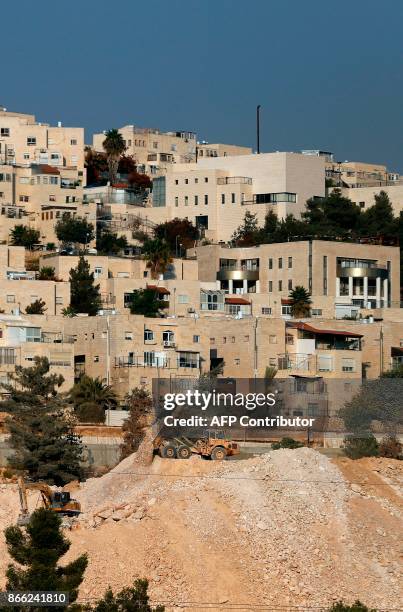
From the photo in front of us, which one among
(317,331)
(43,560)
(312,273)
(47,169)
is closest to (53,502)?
(43,560)

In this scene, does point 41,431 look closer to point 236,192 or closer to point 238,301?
point 238,301

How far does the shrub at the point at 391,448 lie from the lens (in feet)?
195

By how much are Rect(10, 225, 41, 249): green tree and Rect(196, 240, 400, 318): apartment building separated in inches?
341

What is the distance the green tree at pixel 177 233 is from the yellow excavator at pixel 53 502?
2073 inches

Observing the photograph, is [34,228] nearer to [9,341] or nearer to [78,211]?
[78,211]

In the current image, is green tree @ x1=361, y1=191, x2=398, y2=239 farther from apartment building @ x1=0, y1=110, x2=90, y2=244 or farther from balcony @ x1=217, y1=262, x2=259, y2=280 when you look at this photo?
apartment building @ x1=0, y1=110, x2=90, y2=244

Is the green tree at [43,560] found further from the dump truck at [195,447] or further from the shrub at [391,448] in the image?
the shrub at [391,448]

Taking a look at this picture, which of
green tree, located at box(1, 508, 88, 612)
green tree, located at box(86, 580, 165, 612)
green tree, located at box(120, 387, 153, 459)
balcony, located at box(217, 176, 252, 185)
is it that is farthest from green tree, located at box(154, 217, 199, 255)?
green tree, located at box(86, 580, 165, 612)

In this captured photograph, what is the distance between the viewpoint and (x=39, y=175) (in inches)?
4296

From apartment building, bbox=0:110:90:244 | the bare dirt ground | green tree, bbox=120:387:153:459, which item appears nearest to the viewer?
the bare dirt ground

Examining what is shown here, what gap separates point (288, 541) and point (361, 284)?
5212 centimetres

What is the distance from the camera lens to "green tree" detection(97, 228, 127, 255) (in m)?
103

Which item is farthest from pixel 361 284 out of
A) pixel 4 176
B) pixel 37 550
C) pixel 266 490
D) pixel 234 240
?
pixel 37 550

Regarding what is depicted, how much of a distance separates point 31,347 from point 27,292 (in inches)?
351
